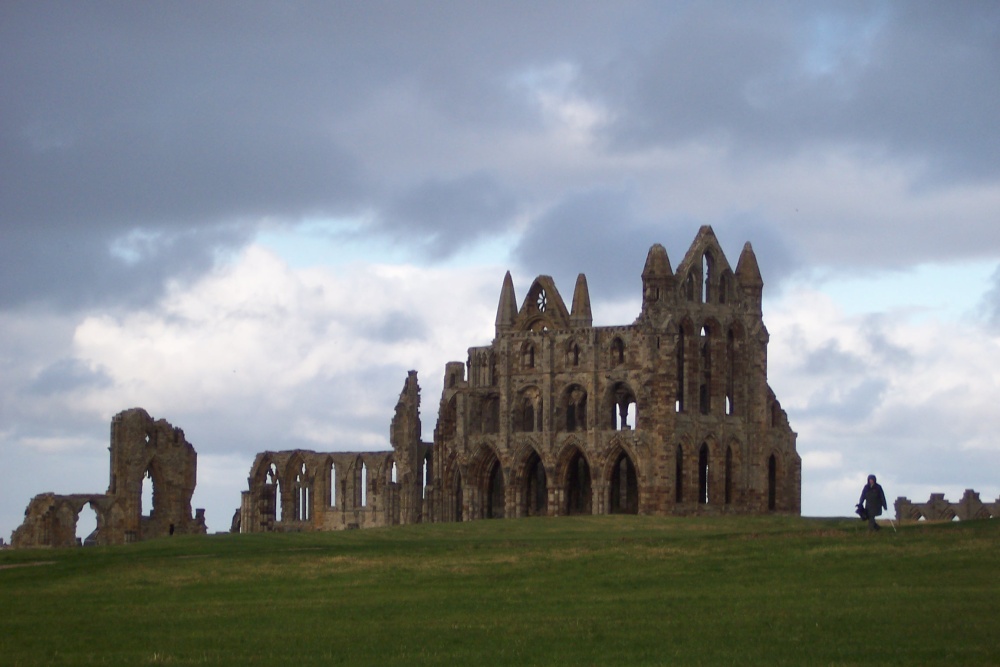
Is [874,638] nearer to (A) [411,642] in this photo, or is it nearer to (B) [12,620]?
(A) [411,642]

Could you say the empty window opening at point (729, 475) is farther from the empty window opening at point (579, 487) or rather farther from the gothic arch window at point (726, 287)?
the gothic arch window at point (726, 287)

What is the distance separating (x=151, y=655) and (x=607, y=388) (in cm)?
5479

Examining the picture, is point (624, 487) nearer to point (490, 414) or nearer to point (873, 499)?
point (490, 414)

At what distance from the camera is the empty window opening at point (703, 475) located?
85881mm

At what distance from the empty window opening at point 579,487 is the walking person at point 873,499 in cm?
4061

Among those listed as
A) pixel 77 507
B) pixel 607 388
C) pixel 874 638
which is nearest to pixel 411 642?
pixel 874 638

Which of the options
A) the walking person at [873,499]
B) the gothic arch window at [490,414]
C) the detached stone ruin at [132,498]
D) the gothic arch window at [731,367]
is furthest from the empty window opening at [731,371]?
the walking person at [873,499]

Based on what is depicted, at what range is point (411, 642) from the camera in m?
32.2

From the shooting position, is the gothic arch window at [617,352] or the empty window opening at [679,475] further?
the gothic arch window at [617,352]

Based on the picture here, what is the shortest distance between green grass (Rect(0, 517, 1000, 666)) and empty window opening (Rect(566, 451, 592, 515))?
35.2m

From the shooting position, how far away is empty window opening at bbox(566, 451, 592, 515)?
87.8m

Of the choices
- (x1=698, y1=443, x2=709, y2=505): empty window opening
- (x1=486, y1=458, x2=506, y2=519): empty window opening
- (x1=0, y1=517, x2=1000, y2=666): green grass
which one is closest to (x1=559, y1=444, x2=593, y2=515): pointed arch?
(x1=486, y1=458, x2=506, y2=519): empty window opening

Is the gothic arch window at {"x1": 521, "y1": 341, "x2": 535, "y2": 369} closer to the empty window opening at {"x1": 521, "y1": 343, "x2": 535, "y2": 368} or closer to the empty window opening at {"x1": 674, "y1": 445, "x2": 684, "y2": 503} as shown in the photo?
the empty window opening at {"x1": 521, "y1": 343, "x2": 535, "y2": 368}

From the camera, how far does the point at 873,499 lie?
46969 mm
